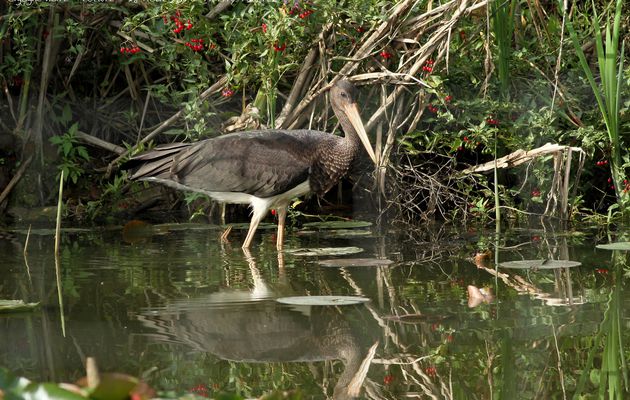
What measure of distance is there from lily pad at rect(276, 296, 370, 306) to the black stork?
1.99 meters

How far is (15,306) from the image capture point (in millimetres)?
4906

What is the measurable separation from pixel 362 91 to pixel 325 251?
2.07m

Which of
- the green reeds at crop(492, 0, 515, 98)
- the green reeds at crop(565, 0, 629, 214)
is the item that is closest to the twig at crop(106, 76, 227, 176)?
the green reeds at crop(492, 0, 515, 98)

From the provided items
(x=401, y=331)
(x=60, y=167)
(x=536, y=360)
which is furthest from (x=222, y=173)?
(x=536, y=360)

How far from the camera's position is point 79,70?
9.05 meters

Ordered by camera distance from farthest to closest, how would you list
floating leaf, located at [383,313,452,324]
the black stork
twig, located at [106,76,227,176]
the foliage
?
the foliage < twig, located at [106,76,227,176] < the black stork < floating leaf, located at [383,313,452,324]

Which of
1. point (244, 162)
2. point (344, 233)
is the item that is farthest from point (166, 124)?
point (344, 233)

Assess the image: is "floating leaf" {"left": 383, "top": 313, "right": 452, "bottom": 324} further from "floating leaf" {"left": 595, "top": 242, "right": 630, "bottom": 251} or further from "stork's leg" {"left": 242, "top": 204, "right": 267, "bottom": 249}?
"stork's leg" {"left": 242, "top": 204, "right": 267, "bottom": 249}

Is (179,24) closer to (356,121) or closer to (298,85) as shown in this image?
(298,85)

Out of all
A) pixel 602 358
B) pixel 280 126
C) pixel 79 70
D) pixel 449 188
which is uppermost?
pixel 79 70

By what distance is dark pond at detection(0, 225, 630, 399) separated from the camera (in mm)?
3883

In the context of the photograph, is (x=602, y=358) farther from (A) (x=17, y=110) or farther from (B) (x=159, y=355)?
(A) (x=17, y=110)

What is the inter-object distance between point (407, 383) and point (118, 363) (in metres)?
1.13

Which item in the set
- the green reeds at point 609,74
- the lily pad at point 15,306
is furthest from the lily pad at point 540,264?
the lily pad at point 15,306
